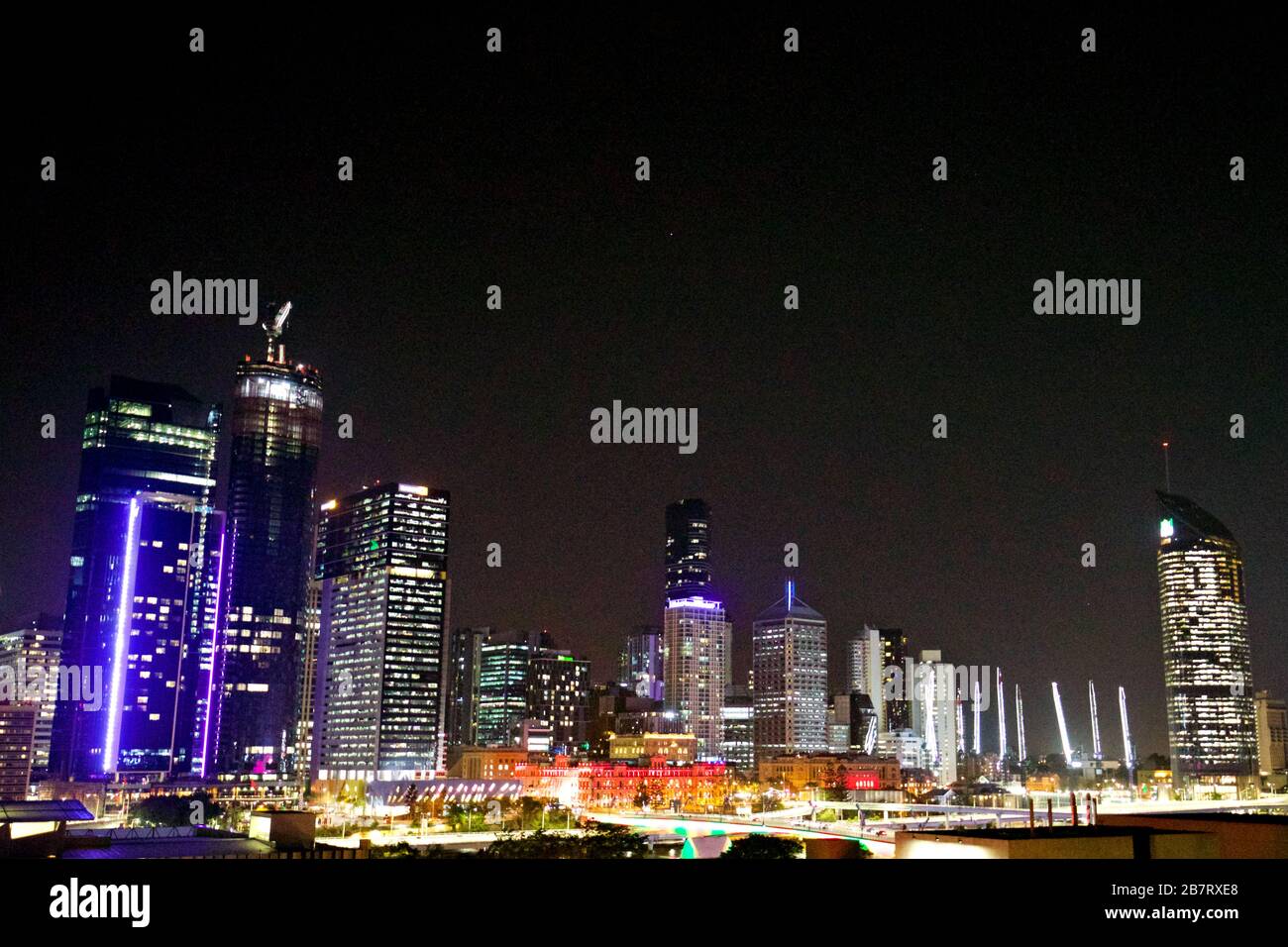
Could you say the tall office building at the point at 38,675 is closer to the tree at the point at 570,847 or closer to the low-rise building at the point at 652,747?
the low-rise building at the point at 652,747

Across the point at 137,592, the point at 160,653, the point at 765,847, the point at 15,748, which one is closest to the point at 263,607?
the point at 160,653

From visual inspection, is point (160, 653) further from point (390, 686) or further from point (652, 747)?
point (652, 747)

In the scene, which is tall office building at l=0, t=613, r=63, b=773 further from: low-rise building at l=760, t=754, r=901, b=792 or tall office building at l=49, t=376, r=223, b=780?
low-rise building at l=760, t=754, r=901, b=792

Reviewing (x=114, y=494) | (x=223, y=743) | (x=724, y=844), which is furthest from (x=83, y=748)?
(x=724, y=844)

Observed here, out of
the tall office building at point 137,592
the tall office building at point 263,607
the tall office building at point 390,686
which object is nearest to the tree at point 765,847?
the tall office building at point 137,592
